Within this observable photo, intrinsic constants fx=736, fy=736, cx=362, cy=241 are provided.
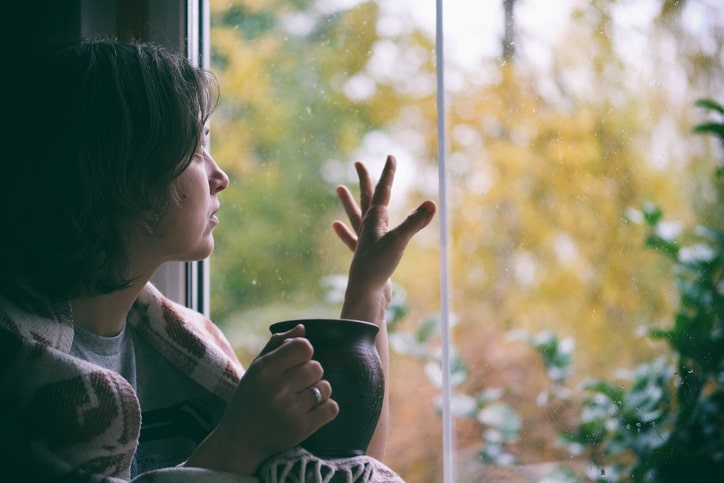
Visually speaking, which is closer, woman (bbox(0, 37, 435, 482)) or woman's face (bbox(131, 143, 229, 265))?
woman (bbox(0, 37, 435, 482))

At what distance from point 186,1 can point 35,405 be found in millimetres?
1005

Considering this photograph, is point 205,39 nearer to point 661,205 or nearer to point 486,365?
point 486,365

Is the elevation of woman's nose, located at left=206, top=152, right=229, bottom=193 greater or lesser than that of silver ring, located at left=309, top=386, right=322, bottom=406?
greater

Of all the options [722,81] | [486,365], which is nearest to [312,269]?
[486,365]

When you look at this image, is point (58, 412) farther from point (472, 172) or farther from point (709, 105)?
point (709, 105)

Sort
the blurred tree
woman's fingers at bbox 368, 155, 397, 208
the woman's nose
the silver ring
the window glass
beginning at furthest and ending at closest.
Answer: the blurred tree → woman's fingers at bbox 368, 155, 397, 208 → the woman's nose → the window glass → the silver ring

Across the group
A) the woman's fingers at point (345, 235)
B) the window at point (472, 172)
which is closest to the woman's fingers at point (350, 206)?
the woman's fingers at point (345, 235)

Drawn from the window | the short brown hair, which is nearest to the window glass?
the window

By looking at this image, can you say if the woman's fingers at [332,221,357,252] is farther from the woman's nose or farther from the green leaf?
the green leaf

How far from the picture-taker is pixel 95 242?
1.07m

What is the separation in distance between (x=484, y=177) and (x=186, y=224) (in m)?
0.55

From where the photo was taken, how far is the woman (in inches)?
36.4

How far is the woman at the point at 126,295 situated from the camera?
3.04ft

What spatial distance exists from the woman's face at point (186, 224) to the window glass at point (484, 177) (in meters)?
0.42
